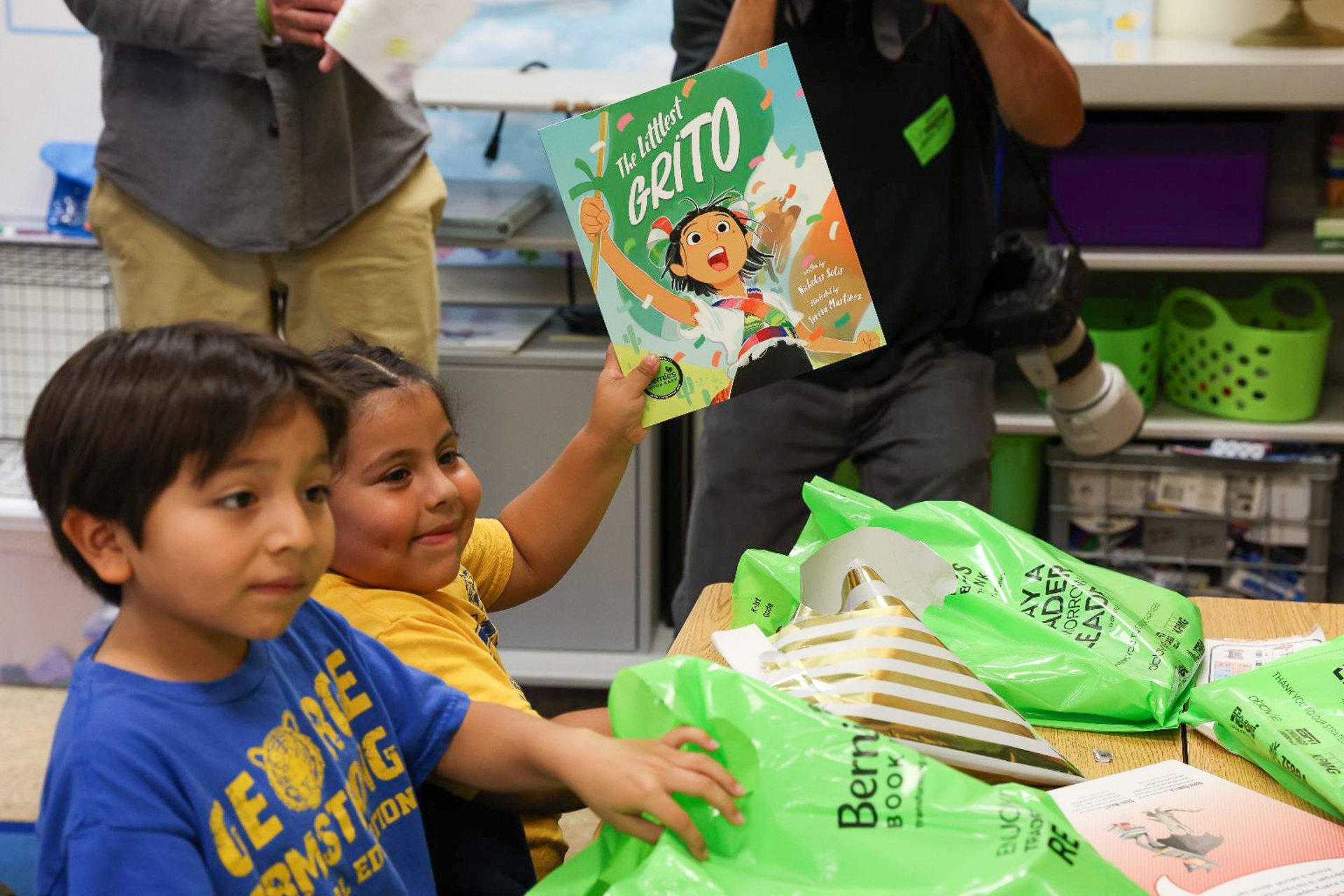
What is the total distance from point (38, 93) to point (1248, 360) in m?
2.26

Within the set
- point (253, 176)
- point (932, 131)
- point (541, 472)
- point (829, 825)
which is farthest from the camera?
point (541, 472)

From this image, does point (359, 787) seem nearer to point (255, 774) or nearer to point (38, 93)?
point (255, 774)

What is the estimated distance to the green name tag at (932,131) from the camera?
1636 millimetres

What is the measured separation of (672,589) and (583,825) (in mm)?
574

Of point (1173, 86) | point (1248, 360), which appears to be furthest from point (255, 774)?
point (1248, 360)

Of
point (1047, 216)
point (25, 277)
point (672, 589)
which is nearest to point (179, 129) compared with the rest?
point (25, 277)

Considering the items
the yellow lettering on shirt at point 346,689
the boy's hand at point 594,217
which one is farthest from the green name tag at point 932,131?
the yellow lettering on shirt at point 346,689

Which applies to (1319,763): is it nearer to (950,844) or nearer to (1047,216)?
(950,844)

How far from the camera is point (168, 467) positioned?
0.79 metres

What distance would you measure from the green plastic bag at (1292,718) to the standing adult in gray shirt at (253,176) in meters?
1.30

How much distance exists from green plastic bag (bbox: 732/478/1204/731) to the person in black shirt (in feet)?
1.42

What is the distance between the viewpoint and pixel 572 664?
2.59 metres

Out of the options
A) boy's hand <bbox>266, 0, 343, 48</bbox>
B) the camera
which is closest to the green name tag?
the camera

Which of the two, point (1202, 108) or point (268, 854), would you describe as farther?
point (1202, 108)
